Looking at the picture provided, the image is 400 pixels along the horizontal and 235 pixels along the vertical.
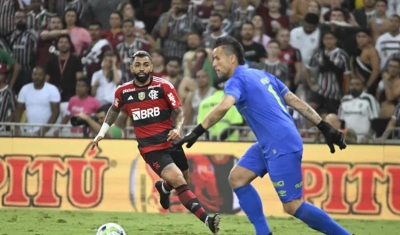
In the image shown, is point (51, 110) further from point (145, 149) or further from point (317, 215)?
point (317, 215)

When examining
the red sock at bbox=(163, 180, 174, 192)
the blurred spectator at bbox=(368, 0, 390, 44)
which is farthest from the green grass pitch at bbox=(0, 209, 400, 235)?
the blurred spectator at bbox=(368, 0, 390, 44)

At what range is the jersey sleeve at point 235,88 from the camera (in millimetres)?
10361

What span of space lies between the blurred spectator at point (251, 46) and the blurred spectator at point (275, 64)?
0.40m

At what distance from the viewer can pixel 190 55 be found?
2025 centimetres

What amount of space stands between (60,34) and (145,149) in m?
8.11

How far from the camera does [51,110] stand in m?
20.0

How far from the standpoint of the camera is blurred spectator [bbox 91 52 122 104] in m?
20.1

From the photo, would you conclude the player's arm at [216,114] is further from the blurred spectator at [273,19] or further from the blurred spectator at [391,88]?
the blurred spectator at [273,19]

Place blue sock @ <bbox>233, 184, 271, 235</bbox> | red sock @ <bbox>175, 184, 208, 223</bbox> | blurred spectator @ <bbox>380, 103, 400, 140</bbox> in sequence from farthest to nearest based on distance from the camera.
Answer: blurred spectator @ <bbox>380, 103, 400, 140</bbox>, red sock @ <bbox>175, 184, 208, 223</bbox>, blue sock @ <bbox>233, 184, 271, 235</bbox>

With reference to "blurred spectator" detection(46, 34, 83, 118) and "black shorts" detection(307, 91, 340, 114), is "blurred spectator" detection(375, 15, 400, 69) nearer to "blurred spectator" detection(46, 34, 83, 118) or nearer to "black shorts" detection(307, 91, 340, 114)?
"black shorts" detection(307, 91, 340, 114)

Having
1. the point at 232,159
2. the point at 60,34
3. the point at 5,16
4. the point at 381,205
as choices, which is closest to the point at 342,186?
the point at 381,205

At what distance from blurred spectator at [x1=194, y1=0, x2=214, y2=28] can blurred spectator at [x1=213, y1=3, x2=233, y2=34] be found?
0.32 meters

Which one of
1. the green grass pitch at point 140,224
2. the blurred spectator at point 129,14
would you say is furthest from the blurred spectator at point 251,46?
the green grass pitch at point 140,224

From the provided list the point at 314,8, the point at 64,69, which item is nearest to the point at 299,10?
the point at 314,8
